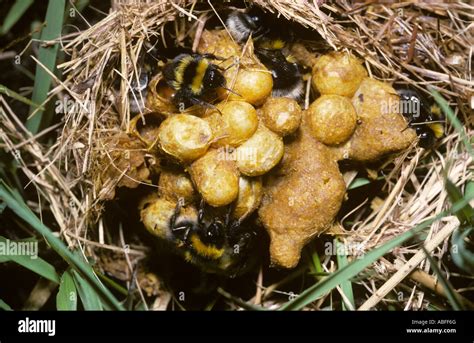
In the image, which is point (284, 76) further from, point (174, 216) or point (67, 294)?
point (67, 294)

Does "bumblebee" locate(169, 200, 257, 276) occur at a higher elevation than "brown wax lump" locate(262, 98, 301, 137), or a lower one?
lower

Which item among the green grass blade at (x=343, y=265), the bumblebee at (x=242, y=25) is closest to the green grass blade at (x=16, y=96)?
the bumblebee at (x=242, y=25)

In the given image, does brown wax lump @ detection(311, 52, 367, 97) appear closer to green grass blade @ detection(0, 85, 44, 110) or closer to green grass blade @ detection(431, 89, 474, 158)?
green grass blade @ detection(431, 89, 474, 158)

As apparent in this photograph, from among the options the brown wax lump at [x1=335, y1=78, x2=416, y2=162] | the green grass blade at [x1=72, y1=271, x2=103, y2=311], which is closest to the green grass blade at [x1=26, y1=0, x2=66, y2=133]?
the green grass blade at [x1=72, y1=271, x2=103, y2=311]

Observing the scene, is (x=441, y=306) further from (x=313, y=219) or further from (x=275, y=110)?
(x=275, y=110)

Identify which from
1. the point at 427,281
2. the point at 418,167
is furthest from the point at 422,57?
the point at 427,281

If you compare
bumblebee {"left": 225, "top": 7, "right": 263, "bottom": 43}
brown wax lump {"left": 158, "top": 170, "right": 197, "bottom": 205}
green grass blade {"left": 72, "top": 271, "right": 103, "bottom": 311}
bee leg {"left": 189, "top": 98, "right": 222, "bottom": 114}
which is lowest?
green grass blade {"left": 72, "top": 271, "right": 103, "bottom": 311}
